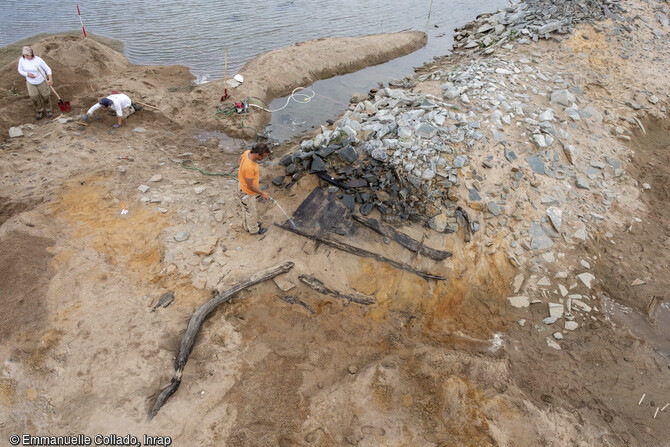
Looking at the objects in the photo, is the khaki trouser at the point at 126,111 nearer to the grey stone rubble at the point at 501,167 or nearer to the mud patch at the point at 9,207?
the mud patch at the point at 9,207

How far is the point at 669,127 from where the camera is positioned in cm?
991

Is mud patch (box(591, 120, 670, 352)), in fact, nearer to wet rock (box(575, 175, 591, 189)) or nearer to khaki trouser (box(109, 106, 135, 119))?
wet rock (box(575, 175, 591, 189))

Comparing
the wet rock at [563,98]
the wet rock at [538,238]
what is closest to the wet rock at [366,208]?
the wet rock at [538,238]

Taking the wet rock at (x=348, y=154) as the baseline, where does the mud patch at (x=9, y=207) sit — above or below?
below

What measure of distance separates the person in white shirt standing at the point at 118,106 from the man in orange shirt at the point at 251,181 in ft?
17.3

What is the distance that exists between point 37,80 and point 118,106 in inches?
75.0

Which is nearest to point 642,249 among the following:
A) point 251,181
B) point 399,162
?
point 399,162

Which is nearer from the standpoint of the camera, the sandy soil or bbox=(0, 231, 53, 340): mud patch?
the sandy soil

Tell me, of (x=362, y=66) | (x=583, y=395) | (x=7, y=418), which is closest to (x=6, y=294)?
(x=7, y=418)

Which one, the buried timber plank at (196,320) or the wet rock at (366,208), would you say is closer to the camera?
the buried timber plank at (196,320)

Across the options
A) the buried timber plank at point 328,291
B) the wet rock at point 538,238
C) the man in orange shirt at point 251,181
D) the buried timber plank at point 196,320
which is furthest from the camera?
the wet rock at point 538,238

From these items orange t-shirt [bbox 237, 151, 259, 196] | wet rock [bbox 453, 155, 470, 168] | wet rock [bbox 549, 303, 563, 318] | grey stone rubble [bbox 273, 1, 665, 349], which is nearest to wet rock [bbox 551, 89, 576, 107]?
grey stone rubble [bbox 273, 1, 665, 349]

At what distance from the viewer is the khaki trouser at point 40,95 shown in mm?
8555

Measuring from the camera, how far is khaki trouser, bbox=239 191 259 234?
5.79 m
